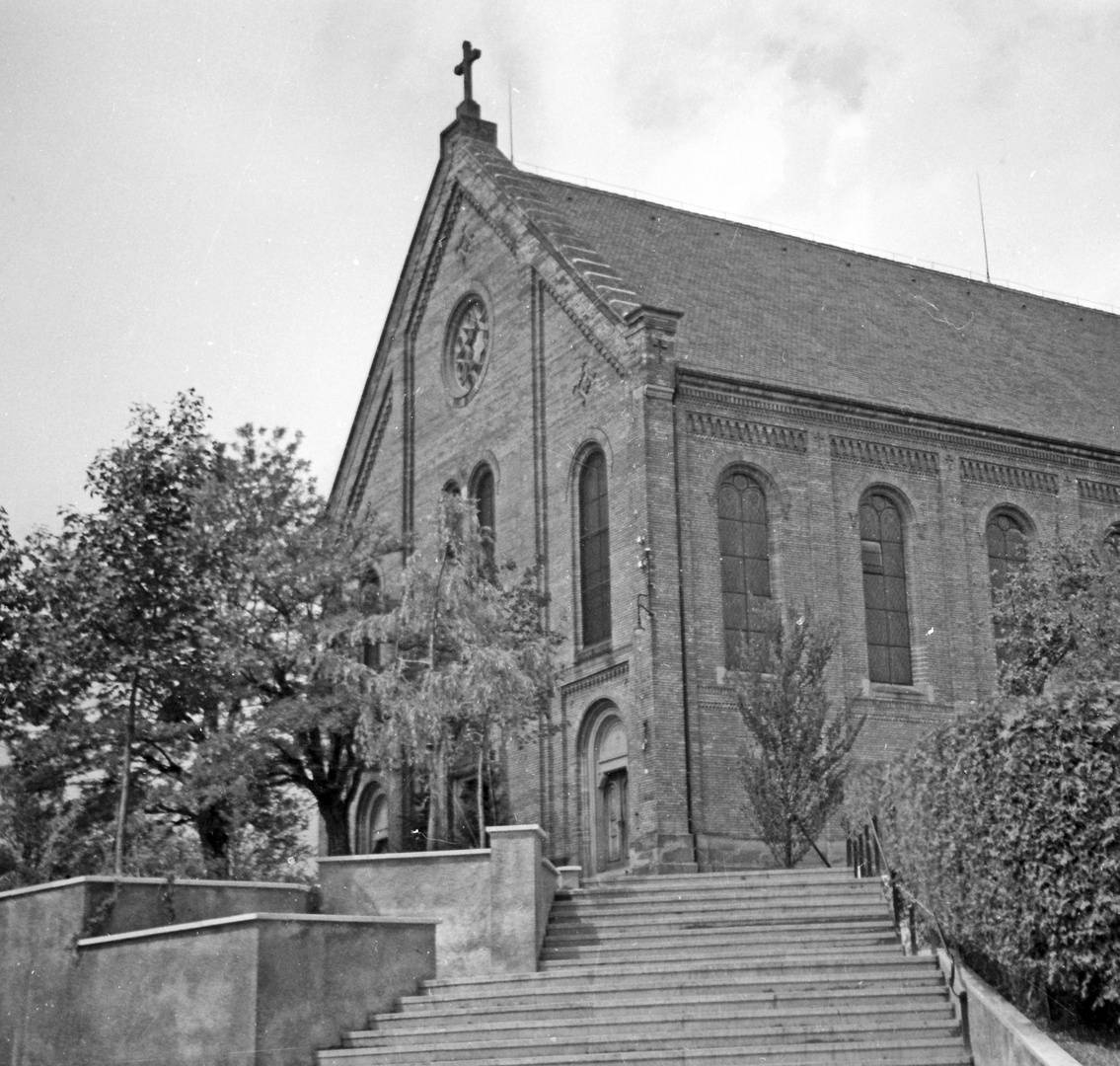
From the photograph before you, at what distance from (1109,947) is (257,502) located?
16.7 meters

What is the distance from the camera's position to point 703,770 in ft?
94.0

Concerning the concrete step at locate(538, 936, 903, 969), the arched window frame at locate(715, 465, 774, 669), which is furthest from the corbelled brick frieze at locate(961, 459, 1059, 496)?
the concrete step at locate(538, 936, 903, 969)

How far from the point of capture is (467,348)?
123ft

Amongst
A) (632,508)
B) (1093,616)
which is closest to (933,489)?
(632,508)

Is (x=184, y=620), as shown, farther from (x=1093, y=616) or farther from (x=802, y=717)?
(x=1093, y=616)

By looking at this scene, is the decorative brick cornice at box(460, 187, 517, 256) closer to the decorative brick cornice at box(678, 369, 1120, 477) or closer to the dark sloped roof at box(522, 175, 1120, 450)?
the dark sloped roof at box(522, 175, 1120, 450)

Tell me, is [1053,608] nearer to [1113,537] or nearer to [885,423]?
[885,423]

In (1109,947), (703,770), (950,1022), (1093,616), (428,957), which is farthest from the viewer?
(703,770)

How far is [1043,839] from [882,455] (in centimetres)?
1878

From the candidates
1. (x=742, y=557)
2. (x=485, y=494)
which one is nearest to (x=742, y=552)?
(x=742, y=557)

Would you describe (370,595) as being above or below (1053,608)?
above

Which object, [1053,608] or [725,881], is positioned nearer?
[725,881]

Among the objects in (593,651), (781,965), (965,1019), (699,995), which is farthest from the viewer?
(593,651)

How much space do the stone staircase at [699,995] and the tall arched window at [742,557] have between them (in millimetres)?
9398
